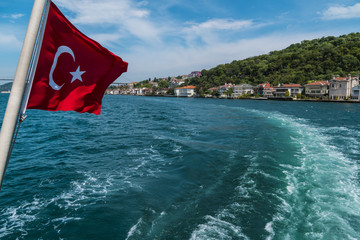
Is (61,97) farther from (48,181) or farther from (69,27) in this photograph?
(48,181)

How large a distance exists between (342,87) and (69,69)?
90531 mm

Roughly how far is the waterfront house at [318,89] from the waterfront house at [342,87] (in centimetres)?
351

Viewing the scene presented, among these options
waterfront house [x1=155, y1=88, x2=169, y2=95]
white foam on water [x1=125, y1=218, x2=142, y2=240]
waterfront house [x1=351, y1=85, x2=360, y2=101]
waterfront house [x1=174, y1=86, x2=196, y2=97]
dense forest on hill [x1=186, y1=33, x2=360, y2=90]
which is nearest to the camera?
white foam on water [x1=125, y1=218, x2=142, y2=240]

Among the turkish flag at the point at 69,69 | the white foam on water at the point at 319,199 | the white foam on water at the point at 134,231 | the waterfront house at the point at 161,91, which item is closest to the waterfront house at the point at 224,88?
the waterfront house at the point at 161,91

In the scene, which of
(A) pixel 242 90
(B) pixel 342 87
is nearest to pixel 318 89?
(B) pixel 342 87

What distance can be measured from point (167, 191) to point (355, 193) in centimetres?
733

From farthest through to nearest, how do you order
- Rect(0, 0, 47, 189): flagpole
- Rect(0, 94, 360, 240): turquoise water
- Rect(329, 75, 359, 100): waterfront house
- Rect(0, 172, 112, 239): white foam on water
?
Rect(329, 75, 359, 100): waterfront house, Rect(0, 172, 112, 239): white foam on water, Rect(0, 94, 360, 240): turquoise water, Rect(0, 0, 47, 189): flagpole

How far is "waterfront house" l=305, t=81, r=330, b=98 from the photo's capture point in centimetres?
7979

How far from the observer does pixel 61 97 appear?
3693 mm

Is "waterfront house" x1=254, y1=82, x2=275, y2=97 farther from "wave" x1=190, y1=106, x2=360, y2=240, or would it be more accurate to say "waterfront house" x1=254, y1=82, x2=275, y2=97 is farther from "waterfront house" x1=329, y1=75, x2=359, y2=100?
"wave" x1=190, y1=106, x2=360, y2=240

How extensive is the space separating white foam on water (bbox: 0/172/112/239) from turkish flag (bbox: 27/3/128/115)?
14.5 feet

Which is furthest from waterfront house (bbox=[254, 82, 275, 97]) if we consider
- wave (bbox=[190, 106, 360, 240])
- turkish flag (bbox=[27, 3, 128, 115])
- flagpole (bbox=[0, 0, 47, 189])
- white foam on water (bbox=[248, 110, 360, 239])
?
flagpole (bbox=[0, 0, 47, 189])

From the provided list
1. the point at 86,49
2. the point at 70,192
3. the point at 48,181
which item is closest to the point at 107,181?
the point at 70,192

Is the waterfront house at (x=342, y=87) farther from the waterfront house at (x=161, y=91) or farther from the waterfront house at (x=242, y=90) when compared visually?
the waterfront house at (x=161, y=91)
